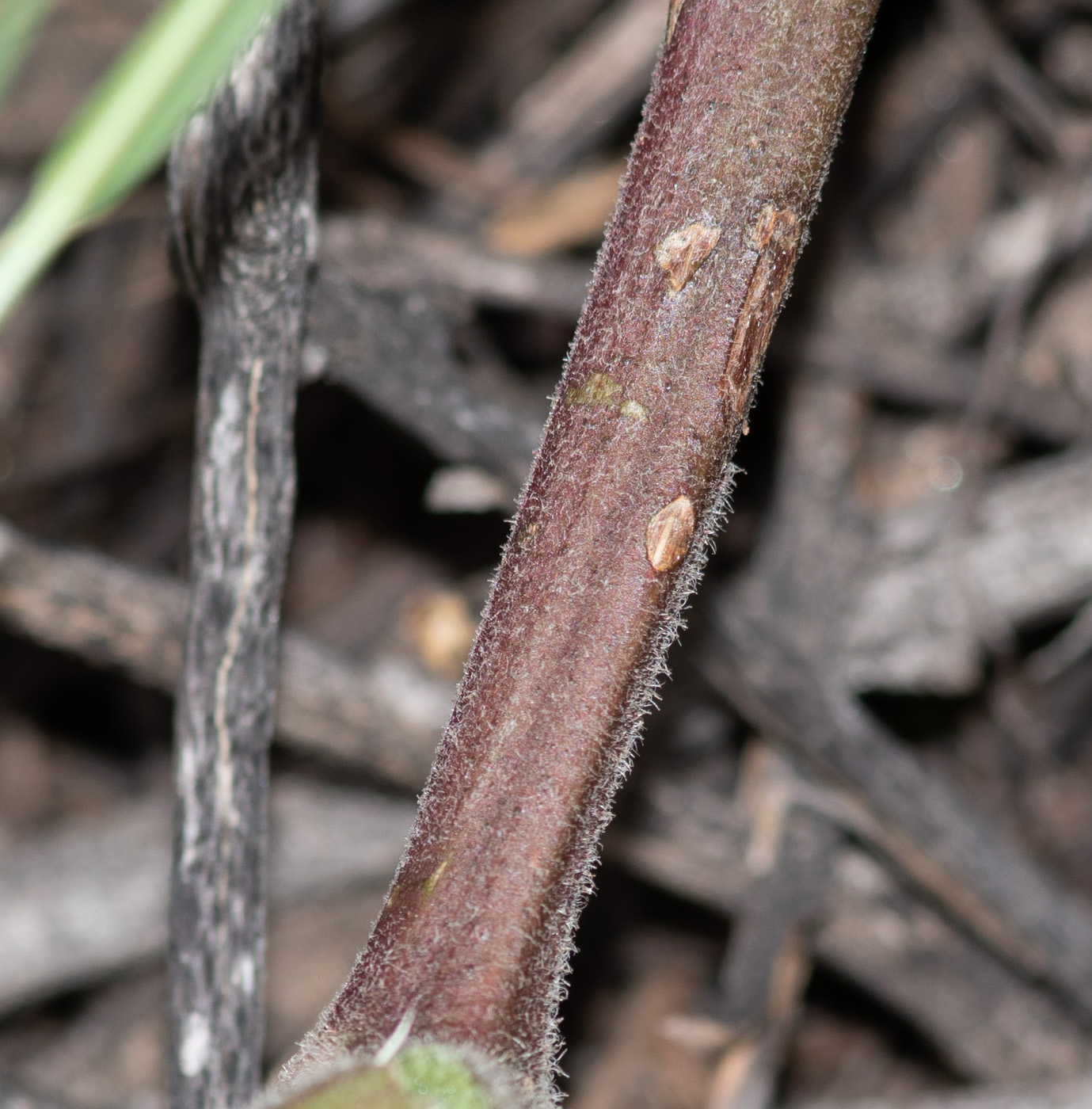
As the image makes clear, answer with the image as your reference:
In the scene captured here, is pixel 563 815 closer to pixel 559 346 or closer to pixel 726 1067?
pixel 726 1067

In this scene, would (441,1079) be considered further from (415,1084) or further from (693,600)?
(693,600)

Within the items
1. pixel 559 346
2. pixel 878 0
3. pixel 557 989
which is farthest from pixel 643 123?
pixel 559 346

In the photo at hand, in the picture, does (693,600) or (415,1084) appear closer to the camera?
(415,1084)

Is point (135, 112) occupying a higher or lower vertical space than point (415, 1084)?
higher

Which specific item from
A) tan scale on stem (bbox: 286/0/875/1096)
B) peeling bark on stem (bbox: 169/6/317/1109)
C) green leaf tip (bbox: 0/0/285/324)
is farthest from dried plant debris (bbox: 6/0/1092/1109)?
green leaf tip (bbox: 0/0/285/324)

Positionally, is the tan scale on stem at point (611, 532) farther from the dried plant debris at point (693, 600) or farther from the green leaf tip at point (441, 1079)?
the dried plant debris at point (693, 600)

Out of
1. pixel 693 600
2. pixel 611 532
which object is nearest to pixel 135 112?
pixel 611 532

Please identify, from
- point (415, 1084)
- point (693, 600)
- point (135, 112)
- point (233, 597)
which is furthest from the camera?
point (693, 600)
